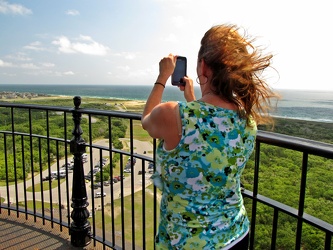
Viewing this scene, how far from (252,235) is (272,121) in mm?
723

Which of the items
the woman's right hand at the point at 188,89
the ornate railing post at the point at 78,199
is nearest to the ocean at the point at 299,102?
the woman's right hand at the point at 188,89

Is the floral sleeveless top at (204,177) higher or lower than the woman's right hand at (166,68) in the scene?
lower

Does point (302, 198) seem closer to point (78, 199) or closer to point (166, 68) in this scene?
point (166, 68)

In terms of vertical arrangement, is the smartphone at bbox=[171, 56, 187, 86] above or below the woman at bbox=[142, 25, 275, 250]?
above

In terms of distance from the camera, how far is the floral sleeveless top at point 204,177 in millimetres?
1017

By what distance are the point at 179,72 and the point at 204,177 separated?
20.6 inches

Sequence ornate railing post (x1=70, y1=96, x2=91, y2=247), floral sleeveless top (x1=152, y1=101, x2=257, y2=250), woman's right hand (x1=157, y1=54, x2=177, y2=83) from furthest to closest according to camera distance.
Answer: ornate railing post (x1=70, y1=96, x2=91, y2=247)
woman's right hand (x1=157, y1=54, x2=177, y2=83)
floral sleeveless top (x1=152, y1=101, x2=257, y2=250)

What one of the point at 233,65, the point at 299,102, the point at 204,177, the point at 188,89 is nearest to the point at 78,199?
the point at 188,89

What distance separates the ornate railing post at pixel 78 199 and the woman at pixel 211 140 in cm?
148

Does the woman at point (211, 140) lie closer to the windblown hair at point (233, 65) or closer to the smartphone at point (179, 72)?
the windblown hair at point (233, 65)

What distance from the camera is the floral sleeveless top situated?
40.0 inches

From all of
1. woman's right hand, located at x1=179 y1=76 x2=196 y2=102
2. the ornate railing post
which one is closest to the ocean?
woman's right hand, located at x1=179 y1=76 x2=196 y2=102

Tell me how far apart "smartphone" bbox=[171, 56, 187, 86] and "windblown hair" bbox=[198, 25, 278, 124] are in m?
0.22

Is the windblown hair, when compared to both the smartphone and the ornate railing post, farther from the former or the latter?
the ornate railing post
